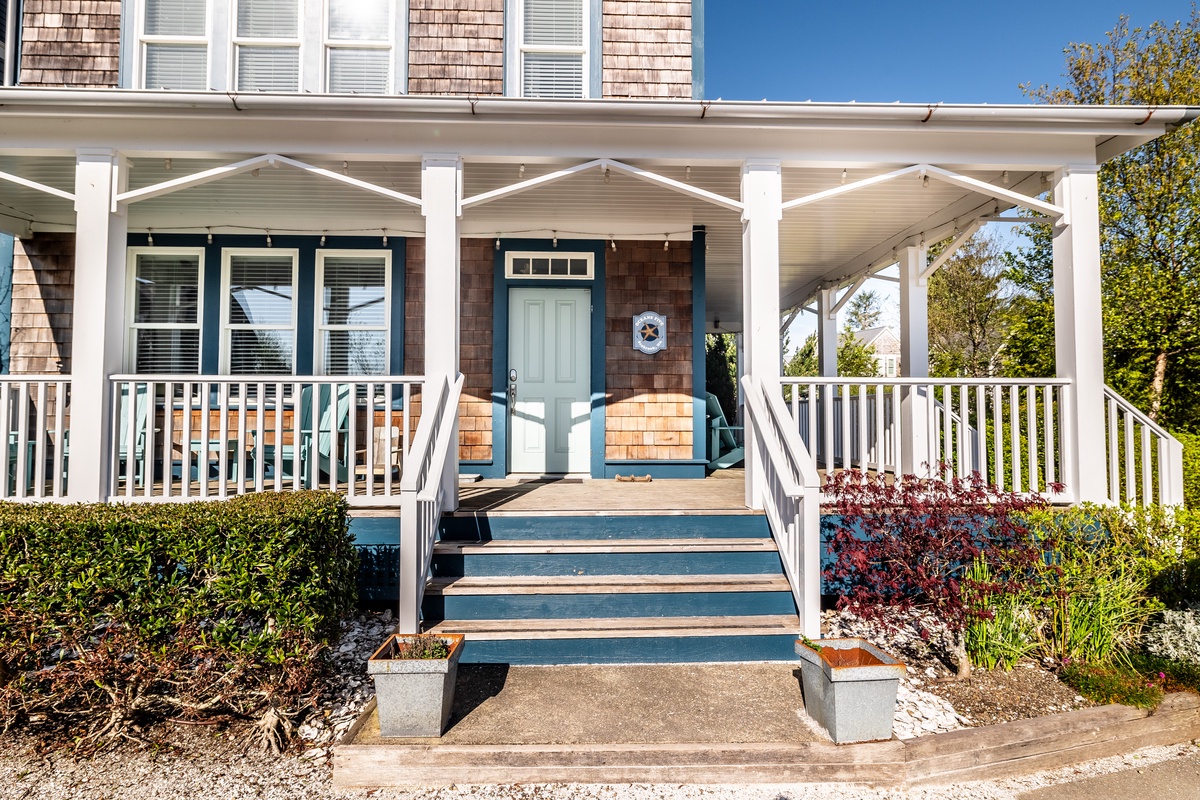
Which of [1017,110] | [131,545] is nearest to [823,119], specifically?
[1017,110]

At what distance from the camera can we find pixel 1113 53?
1177 cm

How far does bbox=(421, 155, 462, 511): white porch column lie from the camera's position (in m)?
4.38

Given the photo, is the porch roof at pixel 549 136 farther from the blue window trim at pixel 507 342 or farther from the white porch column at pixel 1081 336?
the blue window trim at pixel 507 342

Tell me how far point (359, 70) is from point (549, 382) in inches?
132

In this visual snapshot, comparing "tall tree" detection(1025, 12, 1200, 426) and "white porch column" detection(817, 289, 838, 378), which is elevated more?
"tall tree" detection(1025, 12, 1200, 426)

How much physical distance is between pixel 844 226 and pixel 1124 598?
4275 millimetres

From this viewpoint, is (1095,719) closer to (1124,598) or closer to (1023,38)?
(1124,598)

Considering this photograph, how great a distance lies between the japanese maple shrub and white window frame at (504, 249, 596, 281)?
3.71m

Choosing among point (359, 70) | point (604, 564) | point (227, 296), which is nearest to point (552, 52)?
point (359, 70)

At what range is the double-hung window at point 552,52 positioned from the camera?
6.24m

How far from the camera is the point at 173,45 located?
19.8ft

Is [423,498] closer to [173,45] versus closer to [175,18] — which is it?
[173,45]

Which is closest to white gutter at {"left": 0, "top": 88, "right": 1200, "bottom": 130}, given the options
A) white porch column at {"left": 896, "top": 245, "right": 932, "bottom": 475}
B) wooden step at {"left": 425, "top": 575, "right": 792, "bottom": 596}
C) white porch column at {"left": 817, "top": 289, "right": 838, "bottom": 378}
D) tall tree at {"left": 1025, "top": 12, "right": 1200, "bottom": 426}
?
white porch column at {"left": 896, "top": 245, "right": 932, "bottom": 475}

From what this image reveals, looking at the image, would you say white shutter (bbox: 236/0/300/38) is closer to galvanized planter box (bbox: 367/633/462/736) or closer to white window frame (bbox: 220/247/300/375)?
white window frame (bbox: 220/247/300/375)
